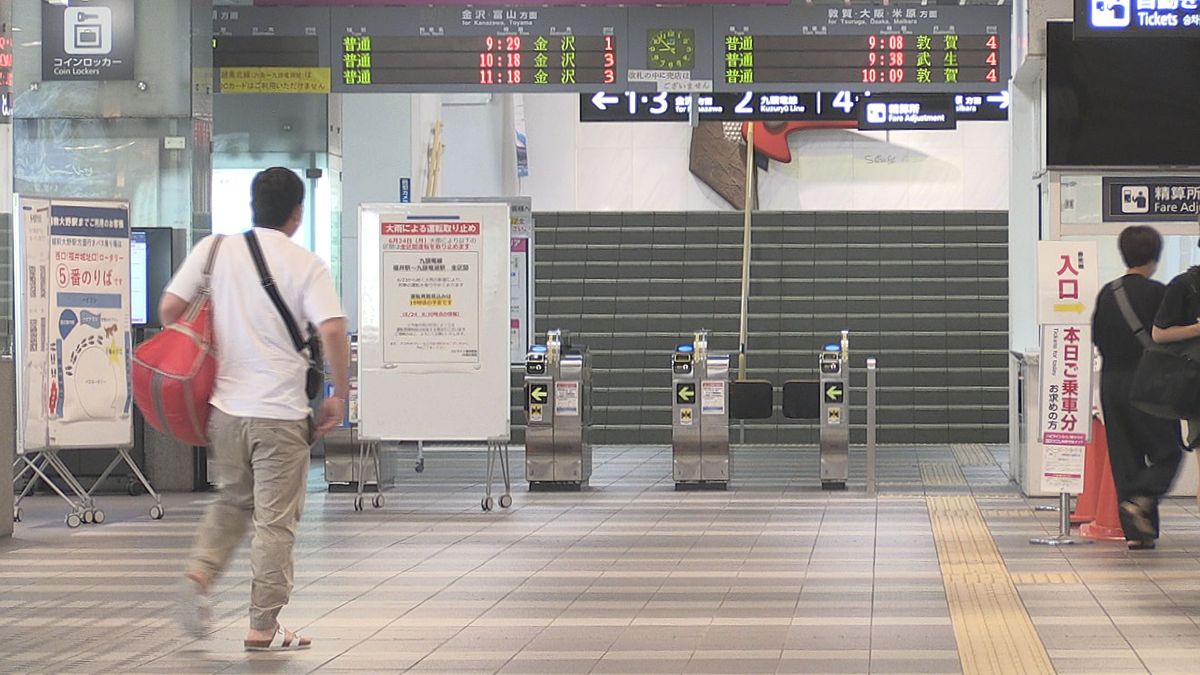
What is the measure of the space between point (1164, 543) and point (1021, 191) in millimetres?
4767

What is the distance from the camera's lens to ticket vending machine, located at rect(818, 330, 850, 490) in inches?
517

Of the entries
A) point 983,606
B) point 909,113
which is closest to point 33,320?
point 983,606

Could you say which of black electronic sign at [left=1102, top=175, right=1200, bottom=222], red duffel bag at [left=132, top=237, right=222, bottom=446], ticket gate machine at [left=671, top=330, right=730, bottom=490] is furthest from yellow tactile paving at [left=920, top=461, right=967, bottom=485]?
red duffel bag at [left=132, top=237, right=222, bottom=446]

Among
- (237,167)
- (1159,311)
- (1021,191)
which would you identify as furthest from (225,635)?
(237,167)

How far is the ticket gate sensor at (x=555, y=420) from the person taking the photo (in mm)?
13227

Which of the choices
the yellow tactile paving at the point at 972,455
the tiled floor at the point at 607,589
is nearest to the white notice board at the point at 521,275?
the yellow tactile paving at the point at 972,455

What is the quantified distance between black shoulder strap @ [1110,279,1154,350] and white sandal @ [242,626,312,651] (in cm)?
448

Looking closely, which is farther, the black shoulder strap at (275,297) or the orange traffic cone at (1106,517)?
the orange traffic cone at (1106,517)

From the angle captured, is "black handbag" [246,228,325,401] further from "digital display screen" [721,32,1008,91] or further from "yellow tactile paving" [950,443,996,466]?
"yellow tactile paving" [950,443,996,466]

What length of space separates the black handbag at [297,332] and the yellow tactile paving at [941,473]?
8.09 m

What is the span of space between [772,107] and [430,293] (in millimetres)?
4470

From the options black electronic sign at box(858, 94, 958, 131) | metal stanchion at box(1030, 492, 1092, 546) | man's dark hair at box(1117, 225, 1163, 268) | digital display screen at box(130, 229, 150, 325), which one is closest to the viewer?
man's dark hair at box(1117, 225, 1163, 268)

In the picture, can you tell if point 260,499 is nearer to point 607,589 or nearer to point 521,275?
point 607,589

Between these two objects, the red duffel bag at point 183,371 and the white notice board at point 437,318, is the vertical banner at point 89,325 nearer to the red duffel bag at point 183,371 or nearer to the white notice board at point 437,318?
the white notice board at point 437,318
